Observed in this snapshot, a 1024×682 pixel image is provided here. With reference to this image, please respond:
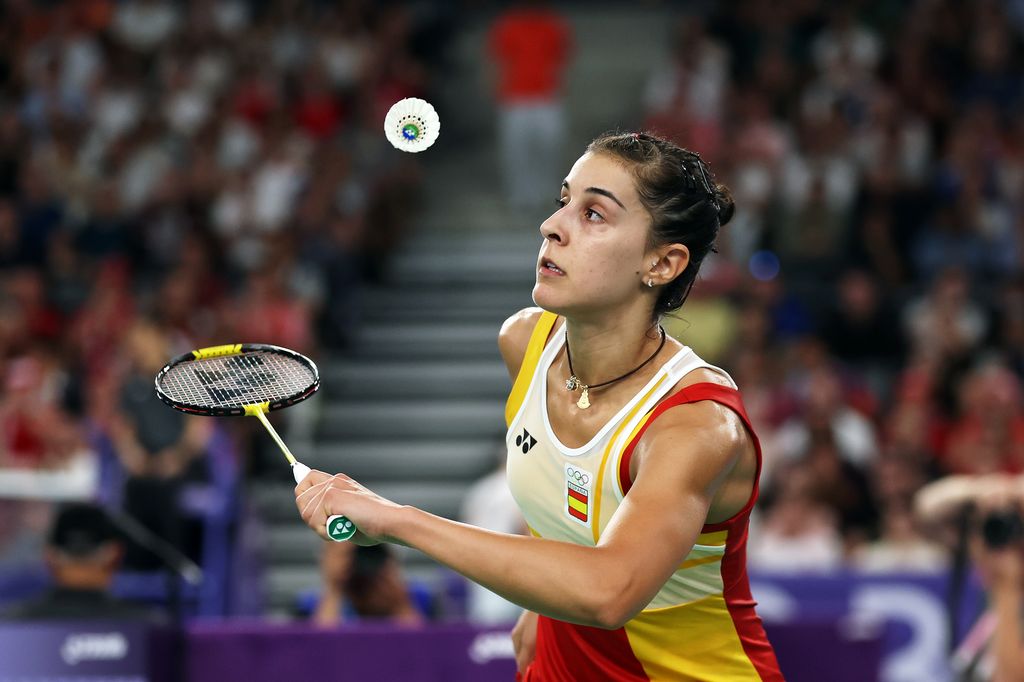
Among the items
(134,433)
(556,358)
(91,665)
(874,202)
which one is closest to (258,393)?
(556,358)

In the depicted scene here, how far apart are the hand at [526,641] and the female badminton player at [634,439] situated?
127mm

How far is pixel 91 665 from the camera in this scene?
4.78 m

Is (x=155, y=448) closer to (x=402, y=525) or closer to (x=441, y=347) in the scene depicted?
(x=441, y=347)

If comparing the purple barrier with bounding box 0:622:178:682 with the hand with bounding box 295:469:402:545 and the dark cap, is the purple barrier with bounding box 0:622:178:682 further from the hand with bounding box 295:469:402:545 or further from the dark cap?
the hand with bounding box 295:469:402:545

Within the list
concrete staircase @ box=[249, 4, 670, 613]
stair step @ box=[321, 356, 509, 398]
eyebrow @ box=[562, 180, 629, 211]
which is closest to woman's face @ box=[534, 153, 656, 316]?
eyebrow @ box=[562, 180, 629, 211]

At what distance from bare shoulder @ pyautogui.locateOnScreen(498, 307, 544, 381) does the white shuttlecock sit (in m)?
0.52

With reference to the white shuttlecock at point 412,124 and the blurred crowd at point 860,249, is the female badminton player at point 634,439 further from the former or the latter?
the blurred crowd at point 860,249

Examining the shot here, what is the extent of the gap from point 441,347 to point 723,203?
7951 millimetres

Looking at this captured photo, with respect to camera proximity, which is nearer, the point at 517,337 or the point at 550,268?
the point at 550,268

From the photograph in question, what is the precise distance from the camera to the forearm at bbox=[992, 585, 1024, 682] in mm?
5191

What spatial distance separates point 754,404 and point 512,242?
3.23 metres

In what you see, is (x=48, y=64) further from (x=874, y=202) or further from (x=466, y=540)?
(x=466, y=540)

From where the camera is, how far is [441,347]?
11.3 meters

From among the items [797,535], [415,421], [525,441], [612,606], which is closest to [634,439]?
[525,441]
